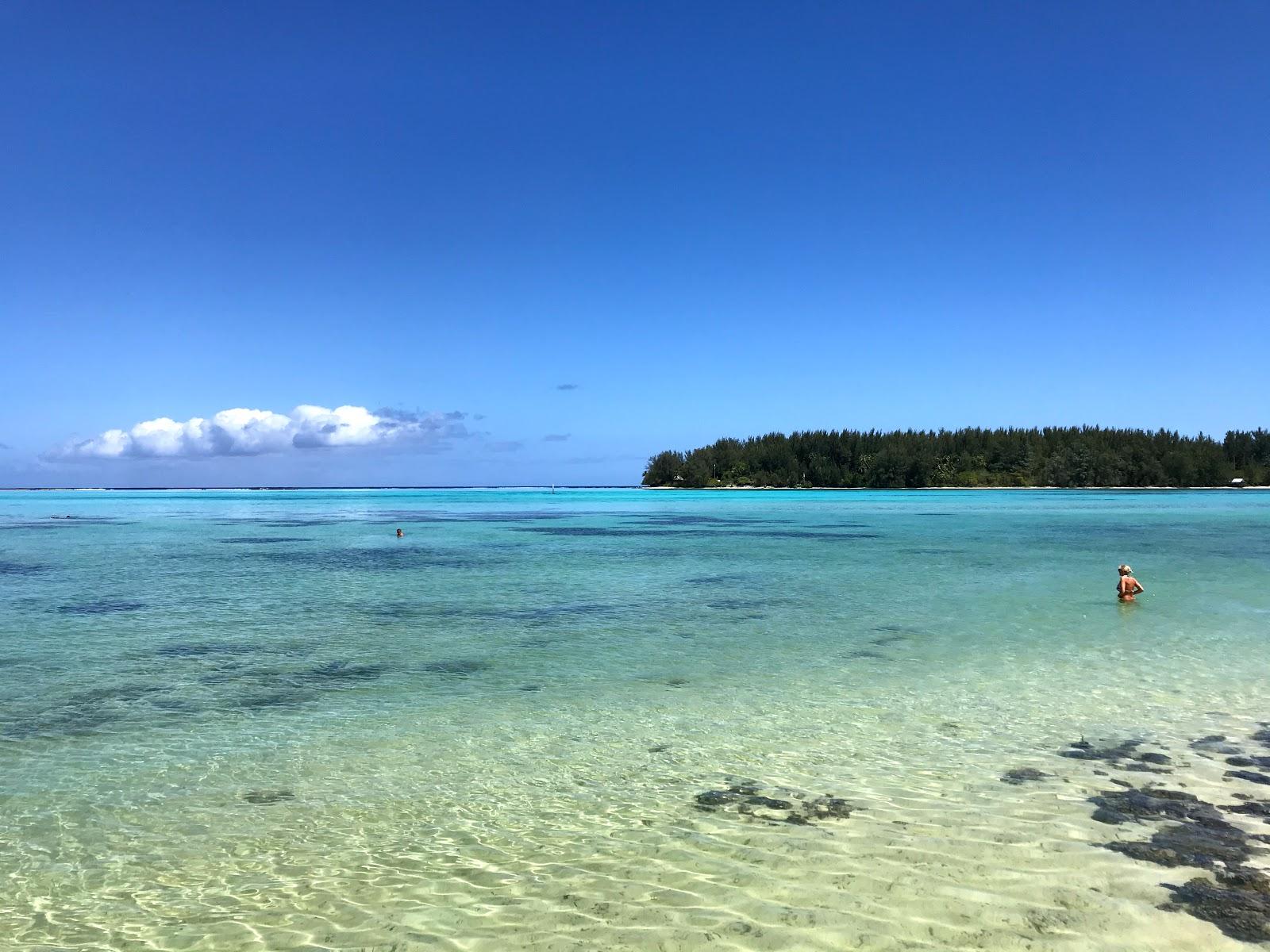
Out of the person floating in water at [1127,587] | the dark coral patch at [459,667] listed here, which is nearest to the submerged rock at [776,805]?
the dark coral patch at [459,667]

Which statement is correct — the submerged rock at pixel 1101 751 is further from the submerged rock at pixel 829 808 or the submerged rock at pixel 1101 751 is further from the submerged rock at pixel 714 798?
the submerged rock at pixel 714 798

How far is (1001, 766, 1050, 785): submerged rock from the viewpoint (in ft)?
25.3

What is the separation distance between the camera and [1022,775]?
7.86 m

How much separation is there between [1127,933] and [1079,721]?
532 cm

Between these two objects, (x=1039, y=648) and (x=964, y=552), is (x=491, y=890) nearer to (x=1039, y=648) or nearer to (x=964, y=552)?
(x=1039, y=648)

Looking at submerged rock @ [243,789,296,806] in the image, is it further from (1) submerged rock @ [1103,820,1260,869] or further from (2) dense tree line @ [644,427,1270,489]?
(2) dense tree line @ [644,427,1270,489]

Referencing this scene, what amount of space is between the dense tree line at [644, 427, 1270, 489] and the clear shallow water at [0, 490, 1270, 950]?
16163 centimetres

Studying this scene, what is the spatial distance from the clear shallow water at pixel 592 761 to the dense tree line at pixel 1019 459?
162m

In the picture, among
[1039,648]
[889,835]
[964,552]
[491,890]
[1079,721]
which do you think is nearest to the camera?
[491,890]

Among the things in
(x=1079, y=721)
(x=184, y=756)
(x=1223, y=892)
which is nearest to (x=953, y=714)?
(x=1079, y=721)

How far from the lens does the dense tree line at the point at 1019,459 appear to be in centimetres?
16338

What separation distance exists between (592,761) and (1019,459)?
184476 mm

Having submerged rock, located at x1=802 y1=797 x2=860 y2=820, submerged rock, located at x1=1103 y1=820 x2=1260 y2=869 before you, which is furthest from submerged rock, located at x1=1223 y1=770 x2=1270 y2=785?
submerged rock, located at x1=802 y1=797 x2=860 y2=820

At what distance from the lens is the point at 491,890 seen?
5730 millimetres
